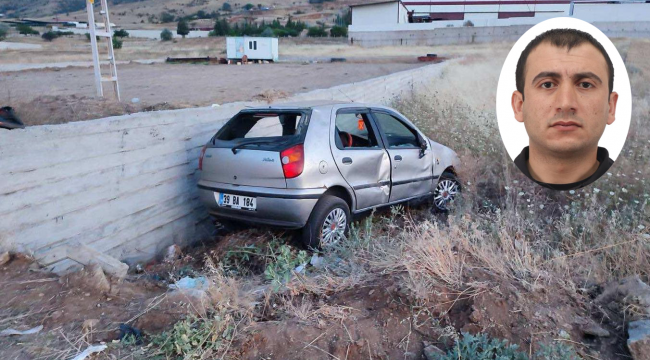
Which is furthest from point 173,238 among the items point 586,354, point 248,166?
point 586,354

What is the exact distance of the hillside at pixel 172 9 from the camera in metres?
97.1

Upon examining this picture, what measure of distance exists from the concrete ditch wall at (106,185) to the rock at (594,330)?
4039mm

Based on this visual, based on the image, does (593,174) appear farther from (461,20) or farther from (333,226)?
(461,20)

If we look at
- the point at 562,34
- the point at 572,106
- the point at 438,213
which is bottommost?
the point at 438,213

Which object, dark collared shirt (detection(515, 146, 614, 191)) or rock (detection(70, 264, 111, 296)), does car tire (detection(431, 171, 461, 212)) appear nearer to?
rock (detection(70, 264, 111, 296))

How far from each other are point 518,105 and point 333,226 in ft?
12.5

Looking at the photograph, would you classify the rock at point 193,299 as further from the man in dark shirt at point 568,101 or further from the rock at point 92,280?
the man in dark shirt at point 568,101

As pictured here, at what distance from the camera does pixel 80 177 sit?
528cm

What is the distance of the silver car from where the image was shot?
5672mm

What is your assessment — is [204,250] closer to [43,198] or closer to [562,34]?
[43,198]

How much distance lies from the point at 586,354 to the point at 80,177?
14.8ft

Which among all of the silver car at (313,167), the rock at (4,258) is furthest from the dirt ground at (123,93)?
the rock at (4,258)

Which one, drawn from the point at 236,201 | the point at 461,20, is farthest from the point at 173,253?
the point at 461,20

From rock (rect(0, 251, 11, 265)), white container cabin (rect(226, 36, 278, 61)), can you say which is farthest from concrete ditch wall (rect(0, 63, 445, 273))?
white container cabin (rect(226, 36, 278, 61))
